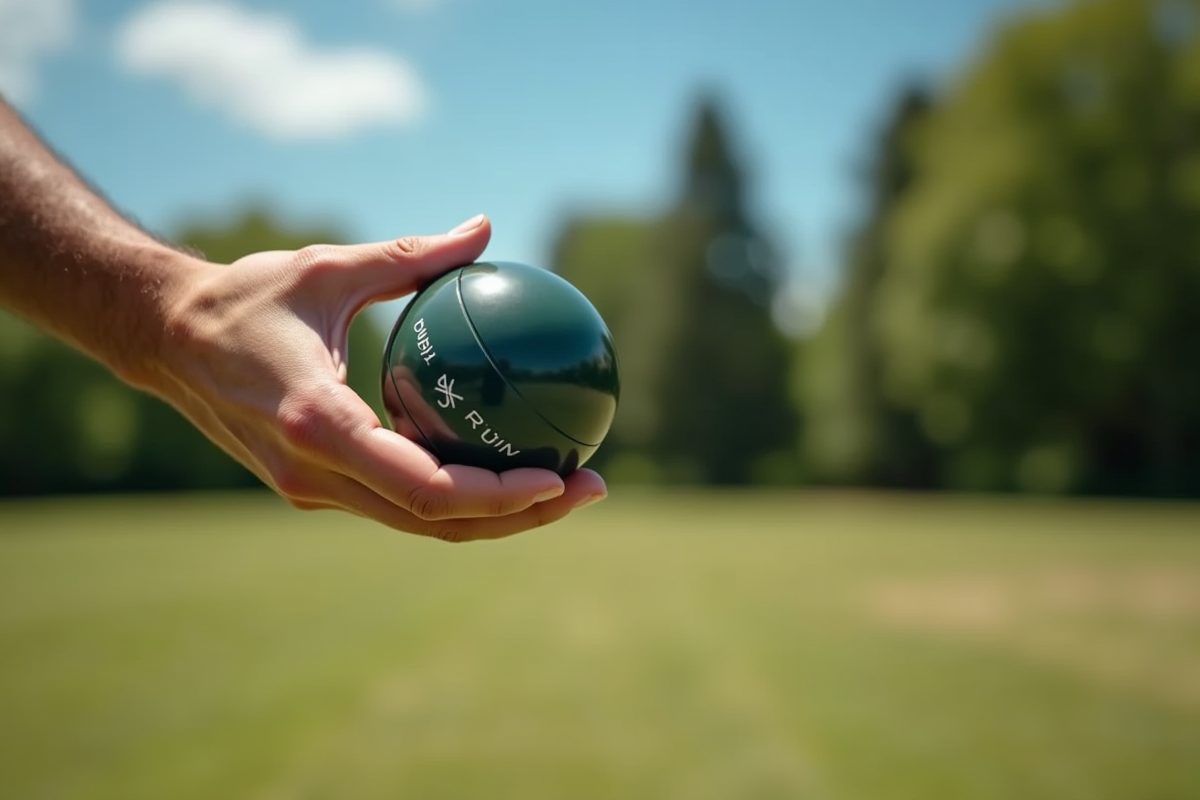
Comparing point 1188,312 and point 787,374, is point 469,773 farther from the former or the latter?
point 787,374

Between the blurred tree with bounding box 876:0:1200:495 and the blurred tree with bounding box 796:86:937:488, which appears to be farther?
the blurred tree with bounding box 796:86:937:488

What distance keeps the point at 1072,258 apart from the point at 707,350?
1968cm

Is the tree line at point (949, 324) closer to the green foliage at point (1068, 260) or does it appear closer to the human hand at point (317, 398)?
the green foliage at point (1068, 260)

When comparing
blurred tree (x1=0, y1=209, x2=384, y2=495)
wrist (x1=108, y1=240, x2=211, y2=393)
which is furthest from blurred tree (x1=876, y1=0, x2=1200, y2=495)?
wrist (x1=108, y1=240, x2=211, y2=393)

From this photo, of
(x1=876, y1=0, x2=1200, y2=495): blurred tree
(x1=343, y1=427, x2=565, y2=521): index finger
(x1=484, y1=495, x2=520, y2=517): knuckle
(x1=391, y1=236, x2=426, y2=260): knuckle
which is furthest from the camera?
(x1=876, y1=0, x2=1200, y2=495): blurred tree

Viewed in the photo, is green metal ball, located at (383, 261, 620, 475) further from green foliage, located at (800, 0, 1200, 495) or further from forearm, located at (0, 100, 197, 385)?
green foliage, located at (800, 0, 1200, 495)

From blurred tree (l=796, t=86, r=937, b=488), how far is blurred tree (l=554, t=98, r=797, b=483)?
2552mm

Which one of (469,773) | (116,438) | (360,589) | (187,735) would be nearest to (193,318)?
(469,773)

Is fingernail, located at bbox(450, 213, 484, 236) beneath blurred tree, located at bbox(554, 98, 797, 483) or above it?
above

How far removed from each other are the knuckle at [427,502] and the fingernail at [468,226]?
1066 mm

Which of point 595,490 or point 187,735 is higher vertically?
point 595,490

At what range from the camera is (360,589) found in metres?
14.8

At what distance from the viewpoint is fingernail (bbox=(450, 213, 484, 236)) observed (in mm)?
3430

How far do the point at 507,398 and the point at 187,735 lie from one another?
5.60 meters
